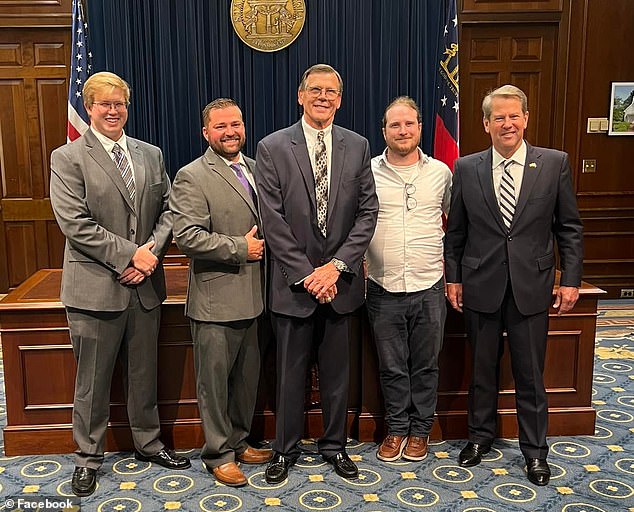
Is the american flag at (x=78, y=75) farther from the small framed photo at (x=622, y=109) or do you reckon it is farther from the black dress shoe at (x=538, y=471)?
the small framed photo at (x=622, y=109)

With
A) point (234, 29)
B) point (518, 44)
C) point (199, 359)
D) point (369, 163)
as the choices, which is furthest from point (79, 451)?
point (518, 44)

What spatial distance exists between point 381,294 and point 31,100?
4.37 metres

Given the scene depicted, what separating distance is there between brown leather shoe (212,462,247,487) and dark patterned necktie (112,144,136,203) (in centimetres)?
121

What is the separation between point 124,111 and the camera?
113 inches

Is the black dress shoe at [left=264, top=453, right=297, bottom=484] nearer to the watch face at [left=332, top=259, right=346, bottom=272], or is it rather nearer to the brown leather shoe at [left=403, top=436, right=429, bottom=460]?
the brown leather shoe at [left=403, top=436, right=429, bottom=460]

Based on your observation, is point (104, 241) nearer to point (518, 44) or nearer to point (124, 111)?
point (124, 111)

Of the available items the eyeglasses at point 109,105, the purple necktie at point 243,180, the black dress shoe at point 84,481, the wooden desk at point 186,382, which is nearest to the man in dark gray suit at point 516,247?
the wooden desk at point 186,382

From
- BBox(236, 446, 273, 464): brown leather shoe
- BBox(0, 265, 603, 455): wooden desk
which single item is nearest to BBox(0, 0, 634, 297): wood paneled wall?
BBox(0, 265, 603, 455): wooden desk

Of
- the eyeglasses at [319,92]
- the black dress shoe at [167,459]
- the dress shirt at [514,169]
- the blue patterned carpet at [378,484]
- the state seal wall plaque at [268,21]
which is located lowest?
the blue patterned carpet at [378,484]

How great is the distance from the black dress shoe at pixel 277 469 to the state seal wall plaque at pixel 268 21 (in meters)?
3.75

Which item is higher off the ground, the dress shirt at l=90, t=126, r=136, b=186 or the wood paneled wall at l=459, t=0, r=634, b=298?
the wood paneled wall at l=459, t=0, r=634, b=298

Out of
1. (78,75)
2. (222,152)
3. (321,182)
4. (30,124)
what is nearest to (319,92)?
(321,182)

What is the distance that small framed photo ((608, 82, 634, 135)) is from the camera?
6281 mm

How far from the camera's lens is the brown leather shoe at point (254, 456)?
125 inches
